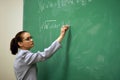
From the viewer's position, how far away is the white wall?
122 inches

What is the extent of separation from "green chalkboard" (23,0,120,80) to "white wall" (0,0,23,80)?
1.87 feet

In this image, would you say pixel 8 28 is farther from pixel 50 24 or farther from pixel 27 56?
pixel 27 56

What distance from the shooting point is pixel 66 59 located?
2.25 meters

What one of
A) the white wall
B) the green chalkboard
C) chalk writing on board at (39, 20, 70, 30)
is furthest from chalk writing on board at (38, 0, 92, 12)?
the white wall

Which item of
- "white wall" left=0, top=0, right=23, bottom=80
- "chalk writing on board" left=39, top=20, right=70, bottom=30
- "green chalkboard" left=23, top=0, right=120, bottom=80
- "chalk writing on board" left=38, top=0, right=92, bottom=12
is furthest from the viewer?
"white wall" left=0, top=0, right=23, bottom=80

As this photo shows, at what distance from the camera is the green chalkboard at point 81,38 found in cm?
191

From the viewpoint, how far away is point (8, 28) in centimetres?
323

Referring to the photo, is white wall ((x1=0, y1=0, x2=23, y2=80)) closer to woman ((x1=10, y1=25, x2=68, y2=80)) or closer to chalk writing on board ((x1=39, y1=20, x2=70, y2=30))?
chalk writing on board ((x1=39, y1=20, x2=70, y2=30))

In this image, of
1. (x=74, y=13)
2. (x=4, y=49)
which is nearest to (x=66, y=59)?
(x=74, y=13)

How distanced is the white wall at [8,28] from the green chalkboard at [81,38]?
570 millimetres

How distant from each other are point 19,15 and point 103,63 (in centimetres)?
162

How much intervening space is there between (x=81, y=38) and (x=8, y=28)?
1531 millimetres

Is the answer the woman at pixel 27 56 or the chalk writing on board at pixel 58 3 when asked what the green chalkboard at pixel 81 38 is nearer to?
the chalk writing on board at pixel 58 3

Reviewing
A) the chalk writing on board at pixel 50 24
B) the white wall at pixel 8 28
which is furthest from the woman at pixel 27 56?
the white wall at pixel 8 28
